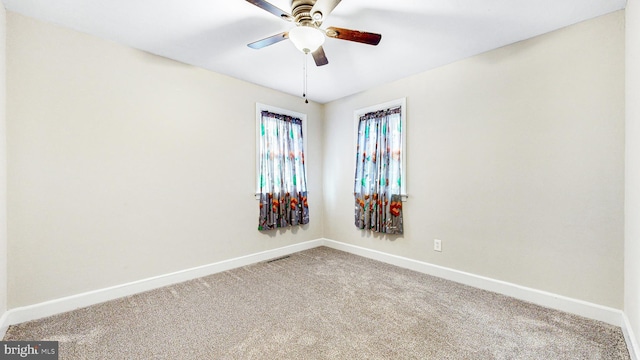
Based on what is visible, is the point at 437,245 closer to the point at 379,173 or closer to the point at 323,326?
the point at 379,173

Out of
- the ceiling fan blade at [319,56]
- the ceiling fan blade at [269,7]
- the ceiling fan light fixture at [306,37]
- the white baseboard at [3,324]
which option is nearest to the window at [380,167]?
the ceiling fan blade at [319,56]

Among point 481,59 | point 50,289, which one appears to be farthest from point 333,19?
point 50,289

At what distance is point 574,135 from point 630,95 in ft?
1.34

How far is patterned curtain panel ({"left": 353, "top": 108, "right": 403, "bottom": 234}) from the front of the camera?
3350 mm

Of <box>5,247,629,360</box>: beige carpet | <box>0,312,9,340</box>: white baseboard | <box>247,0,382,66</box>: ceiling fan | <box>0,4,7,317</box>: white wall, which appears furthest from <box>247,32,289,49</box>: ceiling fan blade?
<box>0,312,9,340</box>: white baseboard

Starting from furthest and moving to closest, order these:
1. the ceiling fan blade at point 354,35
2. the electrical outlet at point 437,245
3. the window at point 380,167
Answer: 1. the window at point 380,167
2. the electrical outlet at point 437,245
3. the ceiling fan blade at point 354,35

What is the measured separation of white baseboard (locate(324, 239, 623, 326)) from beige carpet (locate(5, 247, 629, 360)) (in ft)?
0.28

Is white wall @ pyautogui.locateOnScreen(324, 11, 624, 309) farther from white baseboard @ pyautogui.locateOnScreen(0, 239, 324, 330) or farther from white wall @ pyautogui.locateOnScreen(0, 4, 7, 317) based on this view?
white wall @ pyautogui.locateOnScreen(0, 4, 7, 317)

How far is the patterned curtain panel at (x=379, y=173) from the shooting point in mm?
3350

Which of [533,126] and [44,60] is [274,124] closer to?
[44,60]

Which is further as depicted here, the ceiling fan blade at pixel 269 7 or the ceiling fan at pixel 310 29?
the ceiling fan at pixel 310 29

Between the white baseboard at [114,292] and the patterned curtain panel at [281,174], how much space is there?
0.52 metres

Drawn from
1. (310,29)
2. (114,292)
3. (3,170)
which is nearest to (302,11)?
(310,29)

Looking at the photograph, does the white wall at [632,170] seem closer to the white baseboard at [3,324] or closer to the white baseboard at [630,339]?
the white baseboard at [630,339]
